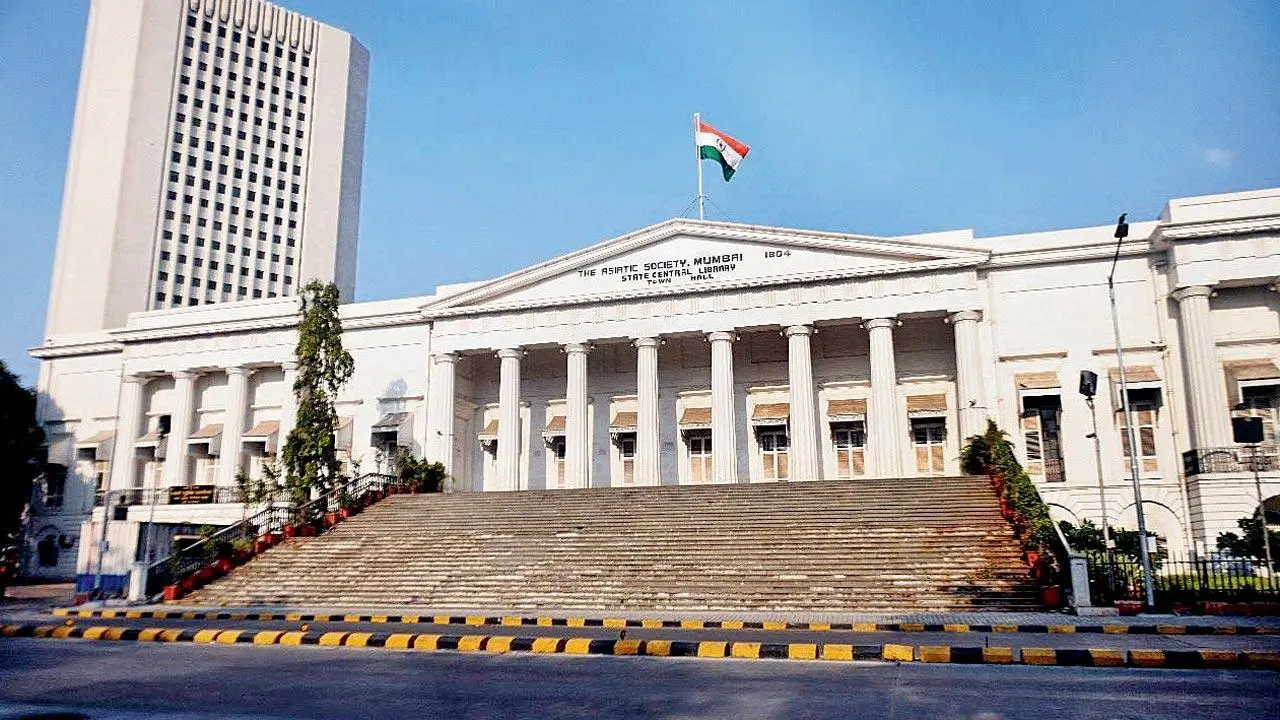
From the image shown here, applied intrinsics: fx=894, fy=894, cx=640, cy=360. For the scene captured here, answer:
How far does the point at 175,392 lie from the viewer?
43.1 m

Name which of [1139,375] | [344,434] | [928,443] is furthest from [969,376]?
[344,434]

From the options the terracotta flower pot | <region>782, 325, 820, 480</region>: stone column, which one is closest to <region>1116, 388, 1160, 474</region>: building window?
<region>782, 325, 820, 480</region>: stone column

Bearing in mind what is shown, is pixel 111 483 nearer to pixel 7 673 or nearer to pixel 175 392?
pixel 175 392

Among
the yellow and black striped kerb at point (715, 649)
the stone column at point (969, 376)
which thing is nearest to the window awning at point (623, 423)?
the stone column at point (969, 376)

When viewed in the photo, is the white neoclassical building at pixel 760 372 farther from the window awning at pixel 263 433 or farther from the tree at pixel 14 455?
the tree at pixel 14 455

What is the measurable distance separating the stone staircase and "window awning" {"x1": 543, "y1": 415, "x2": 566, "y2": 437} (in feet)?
26.3

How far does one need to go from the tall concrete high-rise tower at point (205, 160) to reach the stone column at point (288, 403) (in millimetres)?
29959

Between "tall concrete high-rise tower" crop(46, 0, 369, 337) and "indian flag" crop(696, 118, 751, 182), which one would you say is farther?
"tall concrete high-rise tower" crop(46, 0, 369, 337)

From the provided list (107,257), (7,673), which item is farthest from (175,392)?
(7,673)

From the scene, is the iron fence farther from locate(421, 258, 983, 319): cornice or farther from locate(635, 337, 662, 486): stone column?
locate(635, 337, 662, 486): stone column

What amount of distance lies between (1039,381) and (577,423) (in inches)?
685

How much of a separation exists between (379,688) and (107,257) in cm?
6686

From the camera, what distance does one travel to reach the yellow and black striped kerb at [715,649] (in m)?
11.9

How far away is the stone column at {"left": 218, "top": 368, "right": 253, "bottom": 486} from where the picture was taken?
135 feet
